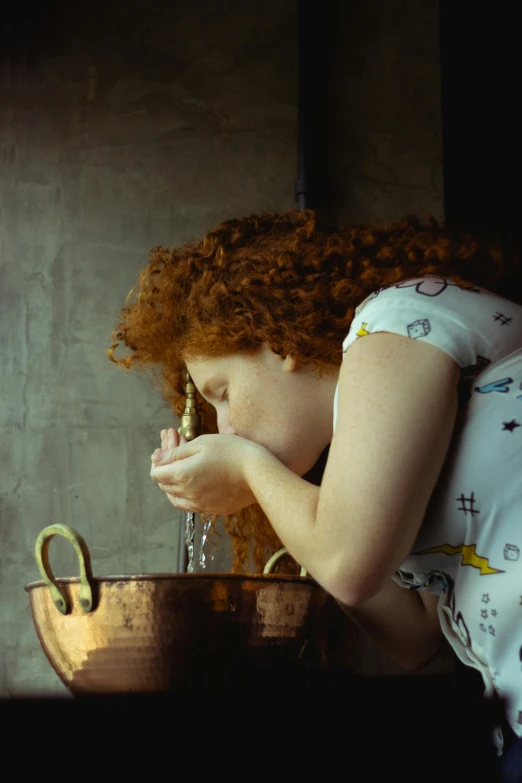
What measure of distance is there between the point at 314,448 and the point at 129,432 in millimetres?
1019

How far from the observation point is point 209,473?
122 cm

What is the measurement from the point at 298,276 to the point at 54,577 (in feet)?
1.72

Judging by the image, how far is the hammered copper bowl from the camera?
3.79ft

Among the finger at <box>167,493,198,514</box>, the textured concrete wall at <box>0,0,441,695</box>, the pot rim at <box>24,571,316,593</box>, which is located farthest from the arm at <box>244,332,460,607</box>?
the textured concrete wall at <box>0,0,441,695</box>

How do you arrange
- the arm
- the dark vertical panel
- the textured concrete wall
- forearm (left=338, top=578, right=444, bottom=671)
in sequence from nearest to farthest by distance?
the arm
forearm (left=338, top=578, right=444, bottom=671)
the textured concrete wall
the dark vertical panel

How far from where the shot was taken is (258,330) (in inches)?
50.5

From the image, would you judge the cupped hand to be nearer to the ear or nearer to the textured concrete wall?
the ear

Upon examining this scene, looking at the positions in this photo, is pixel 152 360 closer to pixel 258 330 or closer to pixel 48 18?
pixel 258 330

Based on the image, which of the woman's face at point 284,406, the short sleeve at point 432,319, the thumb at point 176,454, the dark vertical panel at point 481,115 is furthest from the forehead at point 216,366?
the dark vertical panel at point 481,115

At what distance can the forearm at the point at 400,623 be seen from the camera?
4.61ft

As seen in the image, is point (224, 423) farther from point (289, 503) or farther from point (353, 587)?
point (353, 587)

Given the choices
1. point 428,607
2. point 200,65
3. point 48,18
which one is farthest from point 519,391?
point 48,18

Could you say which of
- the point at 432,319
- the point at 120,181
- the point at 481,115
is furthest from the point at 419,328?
the point at 481,115

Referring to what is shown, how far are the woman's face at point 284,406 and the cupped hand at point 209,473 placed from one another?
0.08 m
